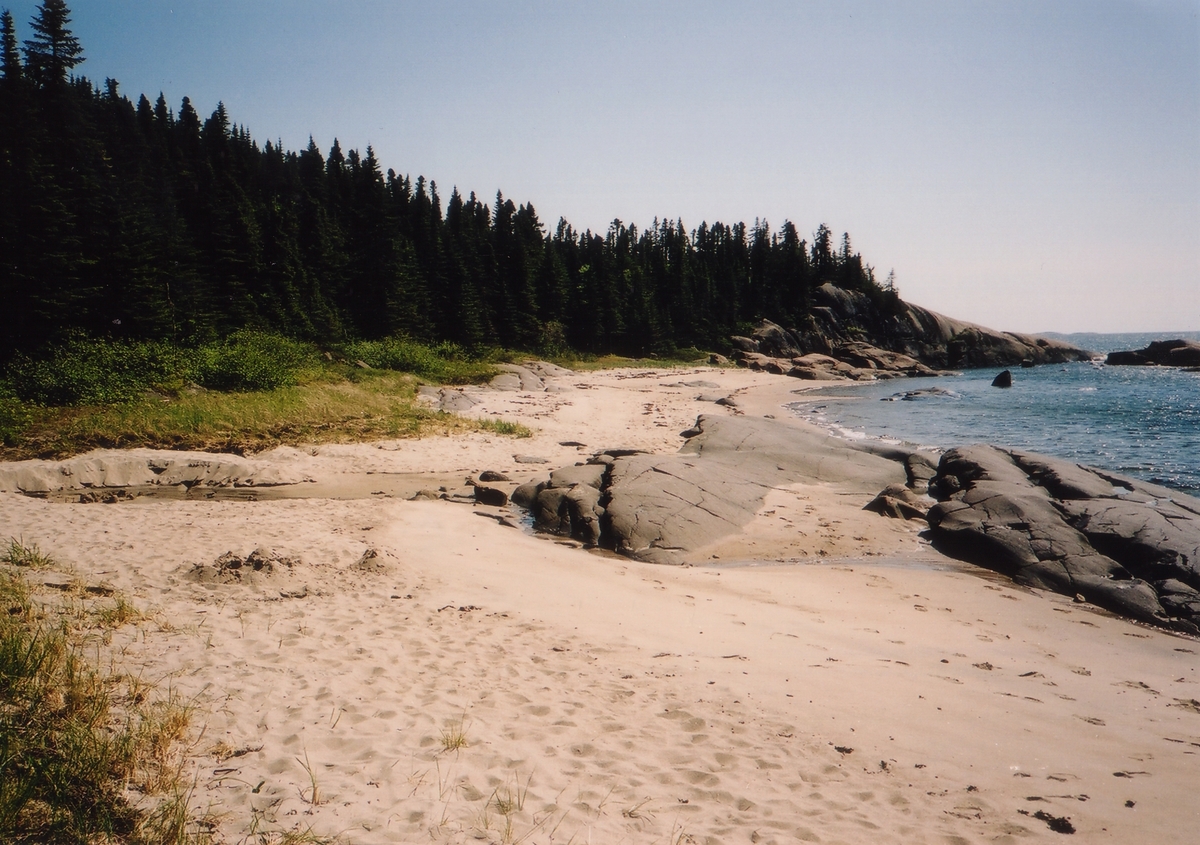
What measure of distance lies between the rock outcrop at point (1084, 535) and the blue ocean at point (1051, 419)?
7188 mm

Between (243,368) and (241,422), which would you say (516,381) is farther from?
(241,422)

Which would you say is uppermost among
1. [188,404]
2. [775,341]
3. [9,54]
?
[9,54]

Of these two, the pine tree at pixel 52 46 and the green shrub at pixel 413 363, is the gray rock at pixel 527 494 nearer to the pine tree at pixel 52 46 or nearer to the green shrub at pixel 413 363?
the green shrub at pixel 413 363

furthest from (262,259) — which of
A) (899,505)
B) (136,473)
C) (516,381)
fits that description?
(899,505)

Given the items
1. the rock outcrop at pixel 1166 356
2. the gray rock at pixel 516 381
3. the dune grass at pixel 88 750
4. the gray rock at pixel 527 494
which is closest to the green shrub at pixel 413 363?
the gray rock at pixel 516 381

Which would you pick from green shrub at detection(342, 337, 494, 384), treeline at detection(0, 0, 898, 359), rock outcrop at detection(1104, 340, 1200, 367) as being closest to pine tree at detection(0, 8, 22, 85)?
treeline at detection(0, 0, 898, 359)

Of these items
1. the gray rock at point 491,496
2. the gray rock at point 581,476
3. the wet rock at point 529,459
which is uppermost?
the gray rock at point 581,476

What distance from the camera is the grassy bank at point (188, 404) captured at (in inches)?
595

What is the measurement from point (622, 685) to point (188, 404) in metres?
17.1

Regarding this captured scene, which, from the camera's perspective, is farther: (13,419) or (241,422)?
(241,422)

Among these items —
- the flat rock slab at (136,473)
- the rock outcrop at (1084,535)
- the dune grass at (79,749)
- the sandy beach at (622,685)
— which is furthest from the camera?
the flat rock slab at (136,473)

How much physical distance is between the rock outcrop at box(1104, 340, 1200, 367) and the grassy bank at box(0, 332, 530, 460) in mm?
94064

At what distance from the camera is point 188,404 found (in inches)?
686

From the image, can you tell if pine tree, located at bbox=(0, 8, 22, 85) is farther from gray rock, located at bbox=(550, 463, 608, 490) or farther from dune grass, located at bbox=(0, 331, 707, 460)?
gray rock, located at bbox=(550, 463, 608, 490)
